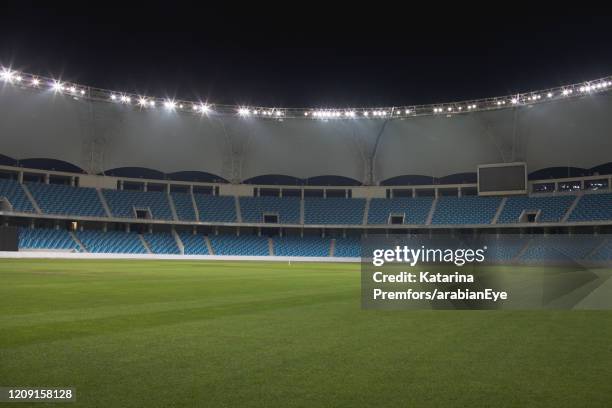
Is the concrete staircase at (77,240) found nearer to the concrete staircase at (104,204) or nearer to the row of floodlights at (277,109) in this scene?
the concrete staircase at (104,204)

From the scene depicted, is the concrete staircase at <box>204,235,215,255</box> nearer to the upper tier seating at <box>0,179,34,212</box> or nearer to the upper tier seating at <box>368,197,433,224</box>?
the upper tier seating at <box>0,179,34,212</box>

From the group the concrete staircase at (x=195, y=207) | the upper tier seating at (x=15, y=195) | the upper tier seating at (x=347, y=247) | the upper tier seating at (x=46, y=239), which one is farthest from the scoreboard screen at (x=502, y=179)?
the upper tier seating at (x=15, y=195)

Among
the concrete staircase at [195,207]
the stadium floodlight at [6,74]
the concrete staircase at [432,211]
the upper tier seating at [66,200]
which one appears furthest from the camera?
the concrete staircase at [195,207]

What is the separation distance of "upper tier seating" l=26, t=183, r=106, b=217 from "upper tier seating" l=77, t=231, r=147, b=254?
2.78m

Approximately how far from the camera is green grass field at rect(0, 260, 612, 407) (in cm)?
531

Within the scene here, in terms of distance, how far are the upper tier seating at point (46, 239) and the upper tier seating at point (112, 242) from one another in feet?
5.64

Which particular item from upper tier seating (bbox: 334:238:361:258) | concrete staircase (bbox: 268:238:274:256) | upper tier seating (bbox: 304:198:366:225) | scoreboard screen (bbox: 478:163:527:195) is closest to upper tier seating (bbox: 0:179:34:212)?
concrete staircase (bbox: 268:238:274:256)

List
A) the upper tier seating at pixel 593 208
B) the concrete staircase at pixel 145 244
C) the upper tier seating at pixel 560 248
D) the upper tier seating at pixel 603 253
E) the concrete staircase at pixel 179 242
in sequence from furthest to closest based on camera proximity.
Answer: the concrete staircase at pixel 179 242, the concrete staircase at pixel 145 244, the upper tier seating at pixel 593 208, the upper tier seating at pixel 560 248, the upper tier seating at pixel 603 253

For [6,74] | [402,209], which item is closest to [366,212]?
[402,209]

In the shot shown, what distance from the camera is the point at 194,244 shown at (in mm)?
69188

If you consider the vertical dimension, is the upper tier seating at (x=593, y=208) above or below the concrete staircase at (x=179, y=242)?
above

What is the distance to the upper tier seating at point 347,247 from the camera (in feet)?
227

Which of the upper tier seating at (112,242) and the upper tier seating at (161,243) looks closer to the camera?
the upper tier seating at (112,242)

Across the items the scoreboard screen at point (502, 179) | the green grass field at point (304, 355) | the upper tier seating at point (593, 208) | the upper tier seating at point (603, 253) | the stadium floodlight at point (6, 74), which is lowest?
the green grass field at point (304, 355)
